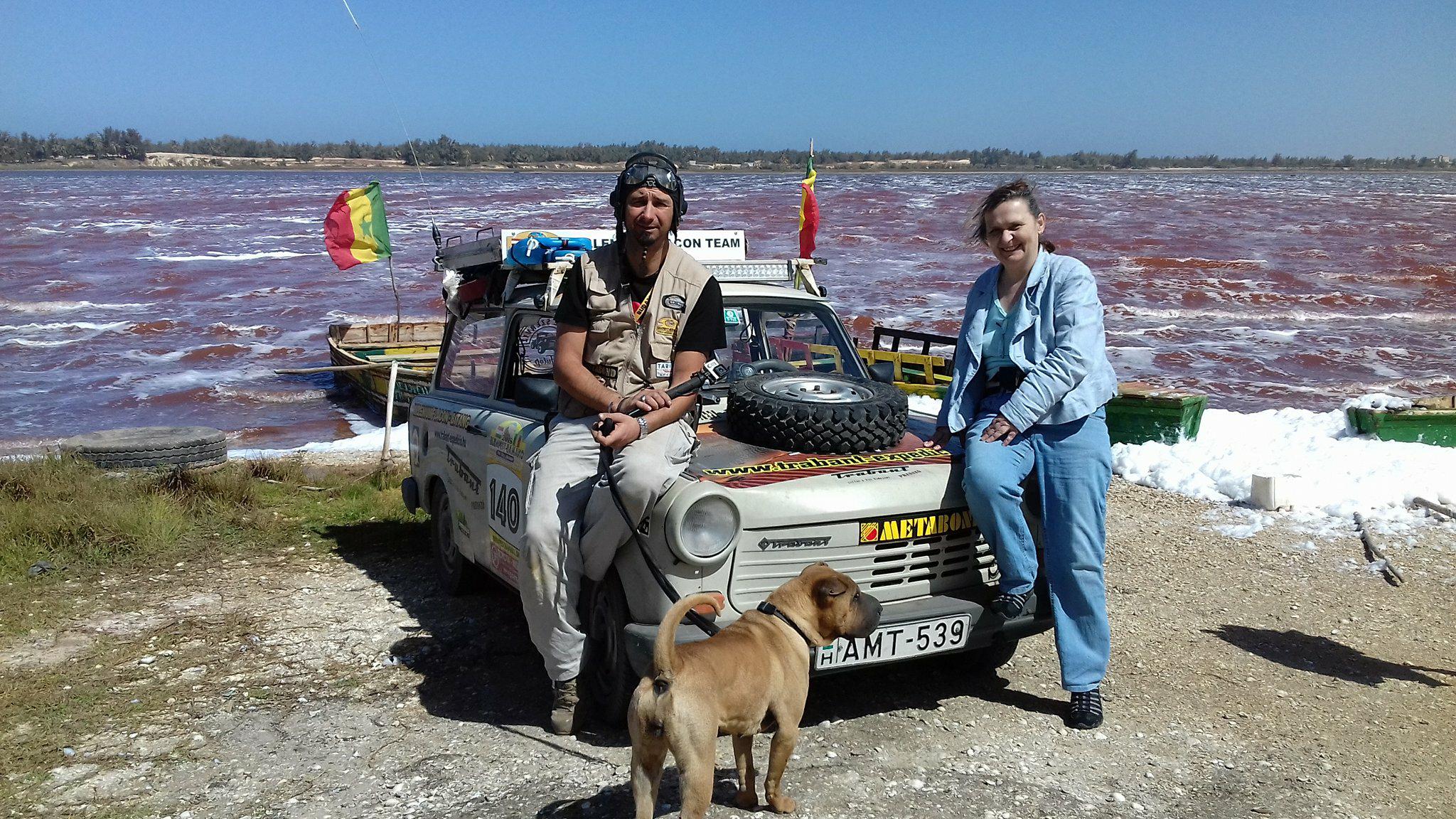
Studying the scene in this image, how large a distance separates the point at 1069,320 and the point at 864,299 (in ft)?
83.1

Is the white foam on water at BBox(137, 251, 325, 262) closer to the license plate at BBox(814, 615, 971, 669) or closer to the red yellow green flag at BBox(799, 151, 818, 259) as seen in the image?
the red yellow green flag at BBox(799, 151, 818, 259)

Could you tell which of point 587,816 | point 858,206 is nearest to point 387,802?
point 587,816

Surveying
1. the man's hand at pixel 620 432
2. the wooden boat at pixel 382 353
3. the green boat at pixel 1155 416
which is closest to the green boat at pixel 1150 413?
the green boat at pixel 1155 416

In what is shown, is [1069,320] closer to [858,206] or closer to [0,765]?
[0,765]

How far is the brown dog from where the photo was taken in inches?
140

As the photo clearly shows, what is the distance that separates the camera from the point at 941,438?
5.23 m

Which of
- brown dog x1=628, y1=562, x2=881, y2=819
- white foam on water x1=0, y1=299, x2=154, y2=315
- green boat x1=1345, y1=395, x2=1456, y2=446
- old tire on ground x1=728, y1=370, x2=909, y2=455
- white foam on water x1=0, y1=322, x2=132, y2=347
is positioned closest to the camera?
brown dog x1=628, y1=562, x2=881, y2=819

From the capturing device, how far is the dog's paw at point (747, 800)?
412cm

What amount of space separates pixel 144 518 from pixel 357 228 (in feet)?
16.9

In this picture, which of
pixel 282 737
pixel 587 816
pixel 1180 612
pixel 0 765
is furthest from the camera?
pixel 1180 612

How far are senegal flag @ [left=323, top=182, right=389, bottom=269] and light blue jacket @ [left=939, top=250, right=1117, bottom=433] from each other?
27.4 ft

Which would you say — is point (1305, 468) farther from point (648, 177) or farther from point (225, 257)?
point (225, 257)

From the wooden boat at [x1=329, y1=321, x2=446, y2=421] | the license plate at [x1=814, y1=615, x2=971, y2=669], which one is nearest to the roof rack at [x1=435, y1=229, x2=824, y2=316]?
the license plate at [x1=814, y1=615, x2=971, y2=669]

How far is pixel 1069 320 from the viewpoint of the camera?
16.1 feet
